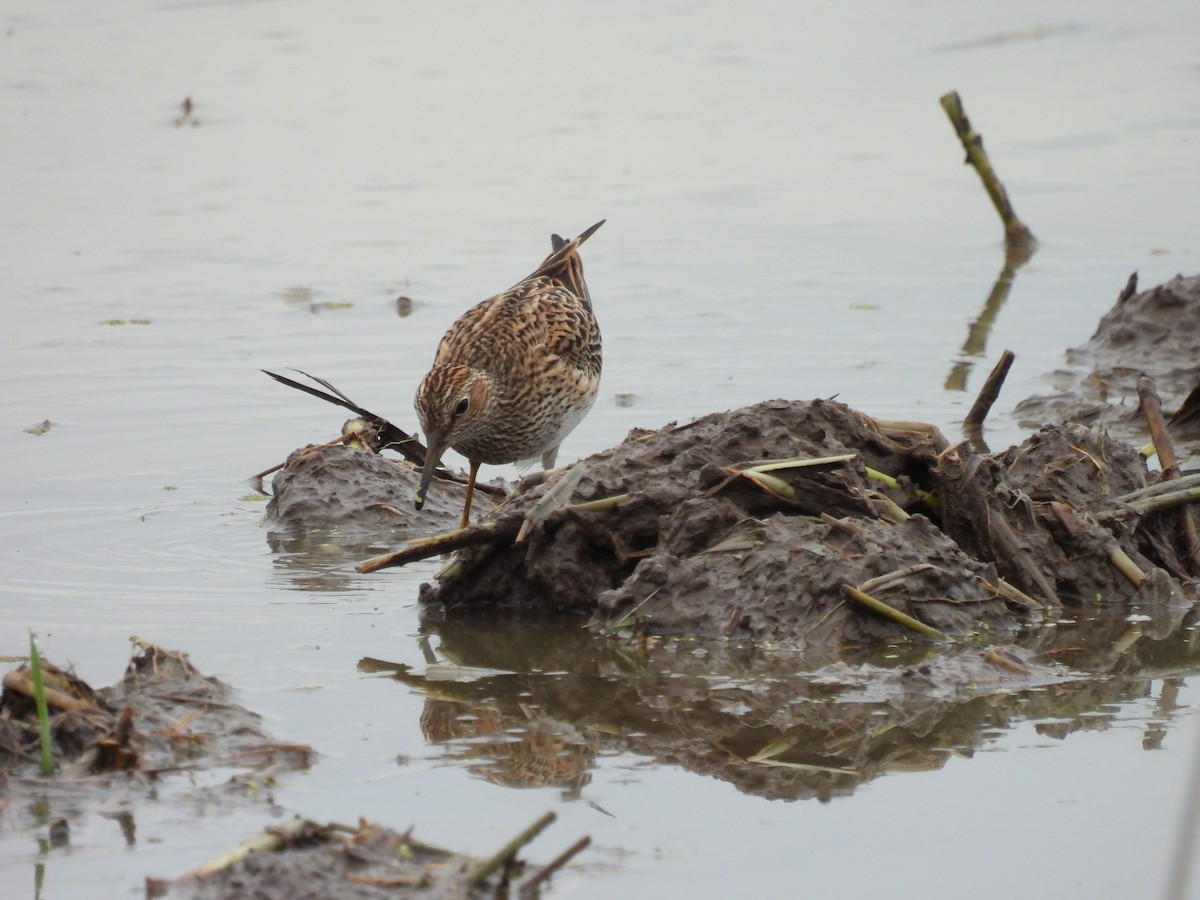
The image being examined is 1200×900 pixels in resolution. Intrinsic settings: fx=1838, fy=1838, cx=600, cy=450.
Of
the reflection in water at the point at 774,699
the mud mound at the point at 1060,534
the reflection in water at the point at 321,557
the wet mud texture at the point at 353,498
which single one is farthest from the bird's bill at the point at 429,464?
the mud mound at the point at 1060,534

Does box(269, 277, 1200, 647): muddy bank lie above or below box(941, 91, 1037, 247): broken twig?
below

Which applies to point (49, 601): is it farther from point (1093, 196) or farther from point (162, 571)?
→ point (1093, 196)

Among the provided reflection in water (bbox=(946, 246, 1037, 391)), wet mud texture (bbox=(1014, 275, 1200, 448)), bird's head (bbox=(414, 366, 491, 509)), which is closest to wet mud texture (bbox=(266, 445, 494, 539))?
bird's head (bbox=(414, 366, 491, 509))

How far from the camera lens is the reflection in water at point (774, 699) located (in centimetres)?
599

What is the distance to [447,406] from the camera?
8.66 metres

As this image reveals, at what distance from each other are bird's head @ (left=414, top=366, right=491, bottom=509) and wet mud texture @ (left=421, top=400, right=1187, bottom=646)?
0.87 m

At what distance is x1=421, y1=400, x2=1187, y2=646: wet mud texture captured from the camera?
23.7 feet

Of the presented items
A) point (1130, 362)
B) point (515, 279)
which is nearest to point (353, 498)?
point (515, 279)

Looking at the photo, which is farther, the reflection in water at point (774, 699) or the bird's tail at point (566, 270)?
the bird's tail at point (566, 270)

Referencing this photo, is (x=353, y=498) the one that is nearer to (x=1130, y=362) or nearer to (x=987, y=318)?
(x=1130, y=362)

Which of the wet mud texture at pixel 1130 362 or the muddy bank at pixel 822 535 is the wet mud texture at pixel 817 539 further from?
the wet mud texture at pixel 1130 362

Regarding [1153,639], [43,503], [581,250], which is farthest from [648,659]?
[581,250]

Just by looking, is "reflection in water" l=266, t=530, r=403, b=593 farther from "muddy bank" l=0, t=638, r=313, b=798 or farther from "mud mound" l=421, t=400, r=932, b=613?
"muddy bank" l=0, t=638, r=313, b=798

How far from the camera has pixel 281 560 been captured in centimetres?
865
